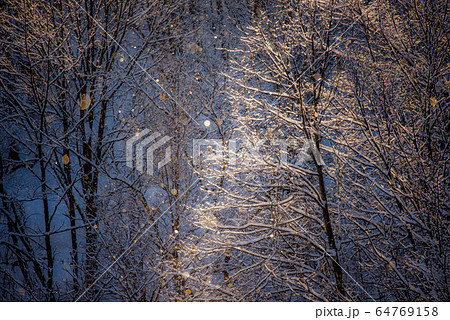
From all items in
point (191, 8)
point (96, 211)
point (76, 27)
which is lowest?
point (96, 211)

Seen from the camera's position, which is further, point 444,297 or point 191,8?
point 191,8

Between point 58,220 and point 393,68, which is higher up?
point 393,68

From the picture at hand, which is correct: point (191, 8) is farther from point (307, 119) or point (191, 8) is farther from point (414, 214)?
point (414, 214)

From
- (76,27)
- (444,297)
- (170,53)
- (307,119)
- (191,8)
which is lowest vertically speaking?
(444,297)

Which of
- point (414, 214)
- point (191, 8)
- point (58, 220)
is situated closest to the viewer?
point (414, 214)

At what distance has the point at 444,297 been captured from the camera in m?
3.78

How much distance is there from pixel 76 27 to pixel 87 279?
6.62 meters
